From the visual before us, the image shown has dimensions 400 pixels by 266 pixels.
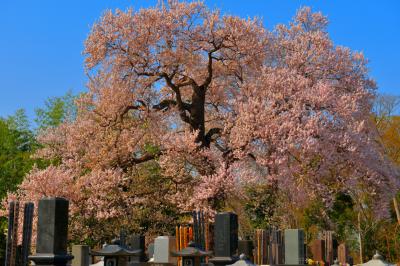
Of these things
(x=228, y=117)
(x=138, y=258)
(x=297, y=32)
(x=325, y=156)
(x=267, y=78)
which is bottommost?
(x=138, y=258)

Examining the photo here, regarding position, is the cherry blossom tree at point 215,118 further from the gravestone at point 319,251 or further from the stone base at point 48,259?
the stone base at point 48,259

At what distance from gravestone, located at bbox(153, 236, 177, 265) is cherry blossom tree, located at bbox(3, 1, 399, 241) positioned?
5613mm

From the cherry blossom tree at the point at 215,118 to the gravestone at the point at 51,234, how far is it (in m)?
13.9

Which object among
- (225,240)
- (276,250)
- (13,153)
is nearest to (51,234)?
(225,240)

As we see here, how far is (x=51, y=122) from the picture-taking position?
4750cm

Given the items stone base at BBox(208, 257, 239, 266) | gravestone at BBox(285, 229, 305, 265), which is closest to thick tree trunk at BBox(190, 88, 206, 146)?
gravestone at BBox(285, 229, 305, 265)

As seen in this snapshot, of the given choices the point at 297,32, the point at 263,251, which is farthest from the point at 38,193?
the point at 297,32

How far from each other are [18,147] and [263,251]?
111ft

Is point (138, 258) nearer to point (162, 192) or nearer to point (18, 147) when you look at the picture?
point (162, 192)

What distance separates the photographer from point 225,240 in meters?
12.3

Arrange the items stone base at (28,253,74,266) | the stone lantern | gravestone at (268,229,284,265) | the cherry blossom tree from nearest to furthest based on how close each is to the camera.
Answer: stone base at (28,253,74,266), the stone lantern, gravestone at (268,229,284,265), the cherry blossom tree

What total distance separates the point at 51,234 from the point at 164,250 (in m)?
8.70

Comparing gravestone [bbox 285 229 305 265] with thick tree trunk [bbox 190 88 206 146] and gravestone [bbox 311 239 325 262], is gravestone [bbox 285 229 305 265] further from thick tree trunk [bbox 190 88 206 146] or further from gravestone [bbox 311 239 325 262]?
thick tree trunk [bbox 190 88 206 146]

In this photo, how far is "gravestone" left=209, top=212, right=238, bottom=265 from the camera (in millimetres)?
12094
